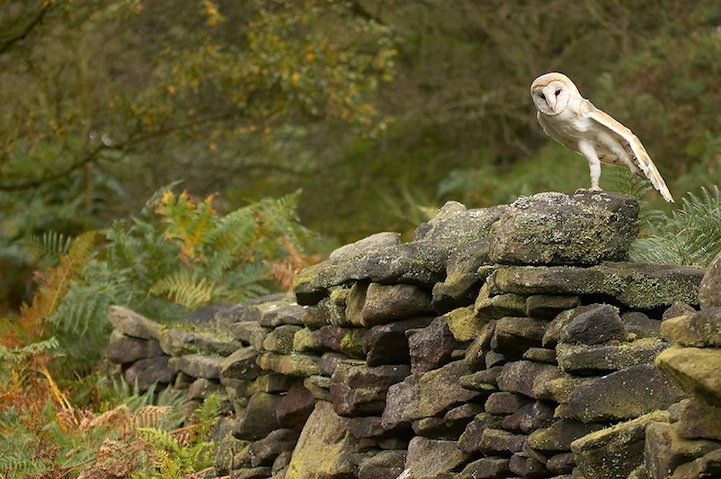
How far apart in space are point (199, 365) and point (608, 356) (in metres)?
4.15

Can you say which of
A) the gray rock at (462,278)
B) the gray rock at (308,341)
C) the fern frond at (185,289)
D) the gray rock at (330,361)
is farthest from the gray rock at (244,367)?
the fern frond at (185,289)

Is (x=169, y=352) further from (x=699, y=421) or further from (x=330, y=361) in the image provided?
(x=699, y=421)

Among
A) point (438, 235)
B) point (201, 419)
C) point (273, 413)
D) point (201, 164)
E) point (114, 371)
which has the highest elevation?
point (438, 235)

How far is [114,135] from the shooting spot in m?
15.1

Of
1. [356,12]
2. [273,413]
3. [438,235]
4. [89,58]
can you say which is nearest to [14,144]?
[89,58]

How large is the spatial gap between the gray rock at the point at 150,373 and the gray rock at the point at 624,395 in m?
4.91

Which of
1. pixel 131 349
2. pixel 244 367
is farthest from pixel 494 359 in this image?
pixel 131 349

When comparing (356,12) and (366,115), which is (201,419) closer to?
(366,115)

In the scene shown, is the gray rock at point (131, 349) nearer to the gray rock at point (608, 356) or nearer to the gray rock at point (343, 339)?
the gray rock at point (343, 339)

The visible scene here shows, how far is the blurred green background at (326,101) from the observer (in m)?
13.3

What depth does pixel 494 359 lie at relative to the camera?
4770mm

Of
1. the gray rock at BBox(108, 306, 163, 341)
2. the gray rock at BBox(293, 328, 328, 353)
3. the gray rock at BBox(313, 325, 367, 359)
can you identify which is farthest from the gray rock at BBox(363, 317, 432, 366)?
the gray rock at BBox(108, 306, 163, 341)

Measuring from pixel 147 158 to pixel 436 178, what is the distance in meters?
3.87

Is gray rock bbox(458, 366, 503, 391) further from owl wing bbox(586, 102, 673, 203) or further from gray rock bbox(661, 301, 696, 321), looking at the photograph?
owl wing bbox(586, 102, 673, 203)
